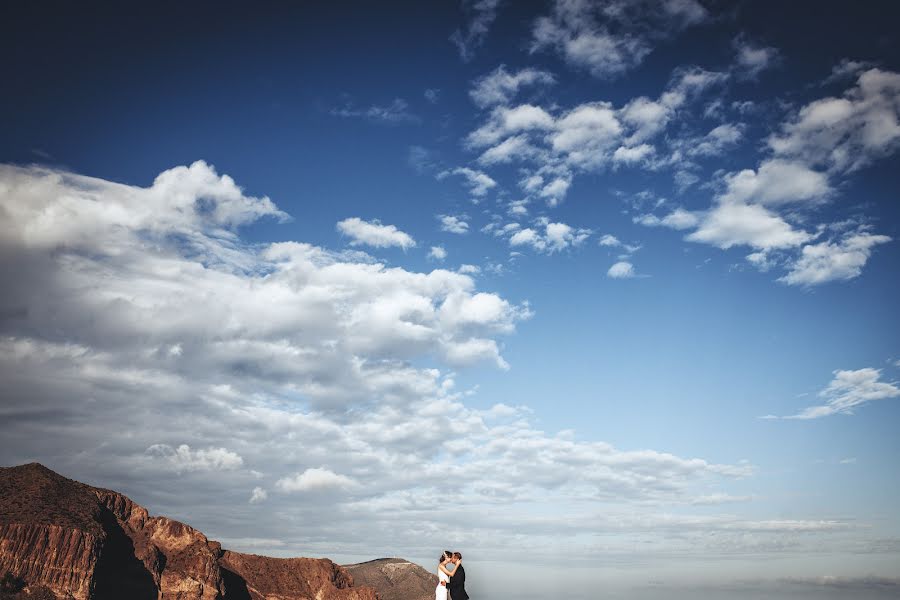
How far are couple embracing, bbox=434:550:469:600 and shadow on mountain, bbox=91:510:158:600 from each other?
186 meters

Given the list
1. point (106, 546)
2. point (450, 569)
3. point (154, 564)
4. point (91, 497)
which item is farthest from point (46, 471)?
point (450, 569)

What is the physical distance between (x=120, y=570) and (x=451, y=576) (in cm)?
20834

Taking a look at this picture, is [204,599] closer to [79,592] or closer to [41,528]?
[79,592]

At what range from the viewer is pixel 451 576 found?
16.7 metres

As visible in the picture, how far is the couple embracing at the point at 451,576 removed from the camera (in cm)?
1666

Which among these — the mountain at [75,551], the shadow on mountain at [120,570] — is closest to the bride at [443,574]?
the mountain at [75,551]

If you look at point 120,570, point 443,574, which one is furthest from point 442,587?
point 120,570

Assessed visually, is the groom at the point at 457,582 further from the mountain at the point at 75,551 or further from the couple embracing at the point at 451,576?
the mountain at the point at 75,551

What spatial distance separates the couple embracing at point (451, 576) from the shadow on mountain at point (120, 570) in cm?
18620

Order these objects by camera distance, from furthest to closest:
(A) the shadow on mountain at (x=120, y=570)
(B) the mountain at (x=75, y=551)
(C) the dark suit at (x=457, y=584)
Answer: (A) the shadow on mountain at (x=120, y=570), (B) the mountain at (x=75, y=551), (C) the dark suit at (x=457, y=584)

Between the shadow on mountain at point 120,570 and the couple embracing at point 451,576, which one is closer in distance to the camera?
the couple embracing at point 451,576

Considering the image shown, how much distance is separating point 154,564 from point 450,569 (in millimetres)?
214405

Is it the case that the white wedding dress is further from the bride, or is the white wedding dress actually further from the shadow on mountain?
the shadow on mountain

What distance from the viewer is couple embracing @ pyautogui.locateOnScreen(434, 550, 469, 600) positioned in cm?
1666
